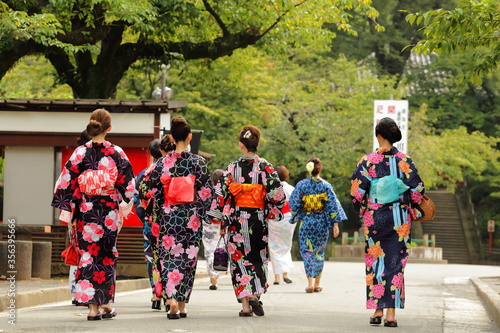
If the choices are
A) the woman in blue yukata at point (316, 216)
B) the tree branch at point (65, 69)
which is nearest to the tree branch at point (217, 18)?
the tree branch at point (65, 69)

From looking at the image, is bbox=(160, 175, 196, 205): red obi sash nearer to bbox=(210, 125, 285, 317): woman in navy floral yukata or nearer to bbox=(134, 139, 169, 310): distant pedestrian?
bbox=(134, 139, 169, 310): distant pedestrian

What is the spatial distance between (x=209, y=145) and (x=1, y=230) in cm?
1710

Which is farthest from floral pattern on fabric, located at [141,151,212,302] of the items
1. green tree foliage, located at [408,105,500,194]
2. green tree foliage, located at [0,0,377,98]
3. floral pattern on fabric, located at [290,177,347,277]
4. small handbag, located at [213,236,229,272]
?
green tree foliage, located at [408,105,500,194]

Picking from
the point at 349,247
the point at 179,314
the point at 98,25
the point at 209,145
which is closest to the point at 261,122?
the point at 209,145

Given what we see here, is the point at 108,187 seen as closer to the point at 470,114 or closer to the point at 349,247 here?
the point at 349,247

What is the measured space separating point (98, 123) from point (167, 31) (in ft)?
30.4

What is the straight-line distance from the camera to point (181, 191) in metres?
9.12

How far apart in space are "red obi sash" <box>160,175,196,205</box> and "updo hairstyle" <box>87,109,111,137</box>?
0.85 m

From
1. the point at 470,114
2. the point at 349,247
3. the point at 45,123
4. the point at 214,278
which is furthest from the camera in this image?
the point at 470,114

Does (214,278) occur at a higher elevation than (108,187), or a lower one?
lower

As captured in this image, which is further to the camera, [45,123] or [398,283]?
[45,123]

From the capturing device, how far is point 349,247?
115 ft

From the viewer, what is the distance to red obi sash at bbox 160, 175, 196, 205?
9133mm

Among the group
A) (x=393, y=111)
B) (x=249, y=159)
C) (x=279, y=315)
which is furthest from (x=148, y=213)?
(x=393, y=111)
